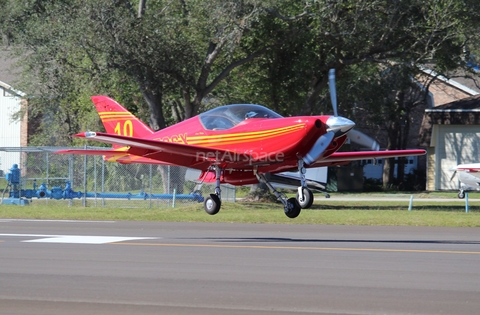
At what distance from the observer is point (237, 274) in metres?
10.2

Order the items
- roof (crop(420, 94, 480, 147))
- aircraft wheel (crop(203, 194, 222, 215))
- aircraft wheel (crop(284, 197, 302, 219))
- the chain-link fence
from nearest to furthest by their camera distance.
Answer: aircraft wheel (crop(284, 197, 302, 219)) < aircraft wheel (crop(203, 194, 222, 215)) < the chain-link fence < roof (crop(420, 94, 480, 147))

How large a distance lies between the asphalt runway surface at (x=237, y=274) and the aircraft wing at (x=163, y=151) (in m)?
1.84

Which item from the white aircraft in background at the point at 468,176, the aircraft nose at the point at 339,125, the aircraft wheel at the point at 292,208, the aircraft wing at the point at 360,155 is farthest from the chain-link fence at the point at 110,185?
the aircraft nose at the point at 339,125

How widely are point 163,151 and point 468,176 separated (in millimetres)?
22613

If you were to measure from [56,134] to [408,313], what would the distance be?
114 feet

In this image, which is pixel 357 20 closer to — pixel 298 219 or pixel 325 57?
pixel 325 57

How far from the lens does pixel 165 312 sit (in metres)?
7.89

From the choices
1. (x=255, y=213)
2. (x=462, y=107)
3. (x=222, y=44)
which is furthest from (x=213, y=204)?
(x=462, y=107)

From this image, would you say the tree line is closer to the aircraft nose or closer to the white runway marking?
the aircraft nose

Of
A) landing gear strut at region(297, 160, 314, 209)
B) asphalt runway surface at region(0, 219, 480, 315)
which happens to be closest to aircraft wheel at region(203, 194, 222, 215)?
asphalt runway surface at region(0, 219, 480, 315)

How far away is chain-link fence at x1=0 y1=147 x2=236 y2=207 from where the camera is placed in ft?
92.3

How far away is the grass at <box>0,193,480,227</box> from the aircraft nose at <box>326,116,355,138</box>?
6.17 meters

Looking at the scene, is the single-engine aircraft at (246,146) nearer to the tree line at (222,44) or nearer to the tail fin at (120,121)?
the tail fin at (120,121)

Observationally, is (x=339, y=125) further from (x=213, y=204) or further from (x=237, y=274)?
(x=237, y=274)
